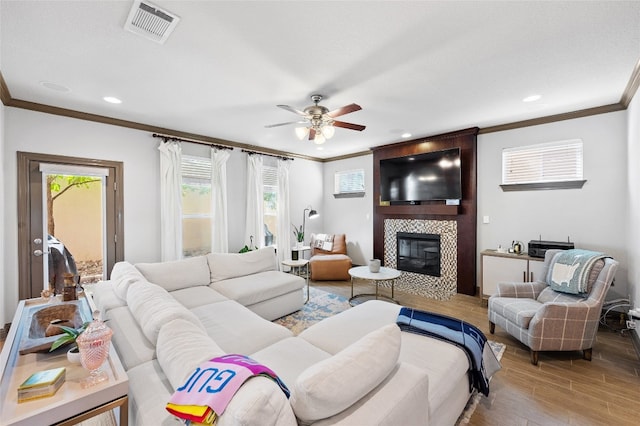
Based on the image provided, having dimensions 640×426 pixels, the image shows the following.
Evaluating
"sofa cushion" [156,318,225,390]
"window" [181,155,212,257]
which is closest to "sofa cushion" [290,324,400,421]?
"sofa cushion" [156,318,225,390]

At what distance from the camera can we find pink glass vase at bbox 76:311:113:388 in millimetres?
1284

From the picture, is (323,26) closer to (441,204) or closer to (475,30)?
(475,30)

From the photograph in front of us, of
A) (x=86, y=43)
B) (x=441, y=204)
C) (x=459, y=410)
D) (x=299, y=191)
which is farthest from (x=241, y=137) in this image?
(x=459, y=410)

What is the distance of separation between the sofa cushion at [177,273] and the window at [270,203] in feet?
7.24

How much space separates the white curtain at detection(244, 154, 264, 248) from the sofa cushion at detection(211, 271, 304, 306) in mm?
1441

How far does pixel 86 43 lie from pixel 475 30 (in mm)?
2852

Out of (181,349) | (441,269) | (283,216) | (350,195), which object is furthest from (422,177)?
(181,349)

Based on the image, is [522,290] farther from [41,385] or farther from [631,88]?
[41,385]

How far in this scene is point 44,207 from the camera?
329 centimetres

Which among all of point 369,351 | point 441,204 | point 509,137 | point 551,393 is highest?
point 509,137

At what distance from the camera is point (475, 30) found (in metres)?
1.91

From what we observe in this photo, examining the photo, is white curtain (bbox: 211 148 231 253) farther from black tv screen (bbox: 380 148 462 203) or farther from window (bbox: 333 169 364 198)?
black tv screen (bbox: 380 148 462 203)

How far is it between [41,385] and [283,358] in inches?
45.8

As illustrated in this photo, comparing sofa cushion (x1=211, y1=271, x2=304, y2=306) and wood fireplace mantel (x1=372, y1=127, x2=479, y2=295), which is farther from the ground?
wood fireplace mantel (x1=372, y1=127, x2=479, y2=295)
